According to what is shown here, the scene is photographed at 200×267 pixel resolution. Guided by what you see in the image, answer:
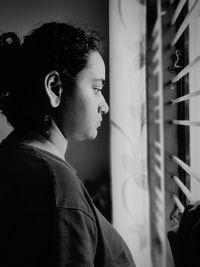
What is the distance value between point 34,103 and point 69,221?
33 cm

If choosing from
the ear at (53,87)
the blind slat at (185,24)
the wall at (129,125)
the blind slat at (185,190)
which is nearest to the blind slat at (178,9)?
the blind slat at (185,24)

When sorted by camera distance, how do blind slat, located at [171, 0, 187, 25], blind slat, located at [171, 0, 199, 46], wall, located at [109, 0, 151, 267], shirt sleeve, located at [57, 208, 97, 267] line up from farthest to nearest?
wall, located at [109, 0, 151, 267] → blind slat, located at [171, 0, 187, 25] → blind slat, located at [171, 0, 199, 46] → shirt sleeve, located at [57, 208, 97, 267]

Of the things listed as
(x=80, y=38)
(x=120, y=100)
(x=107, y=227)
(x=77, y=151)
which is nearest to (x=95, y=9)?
(x=80, y=38)

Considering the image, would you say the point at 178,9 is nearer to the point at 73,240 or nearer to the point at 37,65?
the point at 37,65

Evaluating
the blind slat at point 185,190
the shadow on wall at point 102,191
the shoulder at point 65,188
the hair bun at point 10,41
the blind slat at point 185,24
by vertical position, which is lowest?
the shadow on wall at point 102,191

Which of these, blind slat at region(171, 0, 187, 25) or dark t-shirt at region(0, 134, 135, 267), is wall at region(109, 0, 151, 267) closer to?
blind slat at region(171, 0, 187, 25)

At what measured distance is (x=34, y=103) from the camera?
2.28 feet

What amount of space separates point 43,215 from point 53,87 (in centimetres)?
32

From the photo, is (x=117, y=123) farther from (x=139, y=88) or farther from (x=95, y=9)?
(x=95, y=9)

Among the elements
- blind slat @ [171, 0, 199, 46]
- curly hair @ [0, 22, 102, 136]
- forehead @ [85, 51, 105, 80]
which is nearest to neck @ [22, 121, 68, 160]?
curly hair @ [0, 22, 102, 136]

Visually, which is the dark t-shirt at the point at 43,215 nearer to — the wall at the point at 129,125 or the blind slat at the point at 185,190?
the blind slat at the point at 185,190

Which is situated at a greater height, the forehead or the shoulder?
the forehead

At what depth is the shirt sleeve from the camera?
506 mm

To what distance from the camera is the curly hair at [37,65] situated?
67 cm
